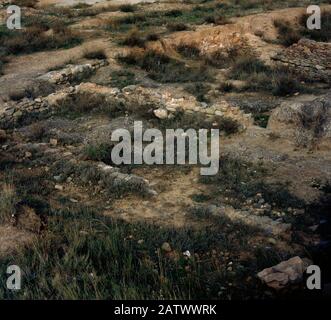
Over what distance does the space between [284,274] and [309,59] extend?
32.2 feet

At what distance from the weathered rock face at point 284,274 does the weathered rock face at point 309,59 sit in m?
8.31

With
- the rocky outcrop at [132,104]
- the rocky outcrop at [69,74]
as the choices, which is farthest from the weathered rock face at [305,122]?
the rocky outcrop at [69,74]

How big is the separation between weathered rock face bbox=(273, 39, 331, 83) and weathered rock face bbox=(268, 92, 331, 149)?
3.35m

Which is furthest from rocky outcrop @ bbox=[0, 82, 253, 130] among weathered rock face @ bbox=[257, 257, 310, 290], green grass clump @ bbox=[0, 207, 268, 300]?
weathered rock face @ bbox=[257, 257, 310, 290]

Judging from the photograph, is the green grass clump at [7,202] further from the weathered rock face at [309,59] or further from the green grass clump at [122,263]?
the weathered rock face at [309,59]

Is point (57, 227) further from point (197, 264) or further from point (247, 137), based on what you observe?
point (247, 137)

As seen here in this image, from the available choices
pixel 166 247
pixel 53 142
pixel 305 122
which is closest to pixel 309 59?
pixel 305 122

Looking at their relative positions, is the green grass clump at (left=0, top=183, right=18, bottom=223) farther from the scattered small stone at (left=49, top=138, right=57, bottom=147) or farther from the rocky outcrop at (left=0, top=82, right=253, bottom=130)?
the rocky outcrop at (left=0, top=82, right=253, bottom=130)

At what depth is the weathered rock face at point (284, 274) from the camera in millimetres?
4168

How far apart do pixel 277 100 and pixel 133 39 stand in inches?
229

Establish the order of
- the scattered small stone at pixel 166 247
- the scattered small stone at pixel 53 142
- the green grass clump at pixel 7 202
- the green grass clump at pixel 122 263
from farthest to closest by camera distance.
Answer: the scattered small stone at pixel 53 142, the green grass clump at pixel 7 202, the scattered small stone at pixel 166 247, the green grass clump at pixel 122 263

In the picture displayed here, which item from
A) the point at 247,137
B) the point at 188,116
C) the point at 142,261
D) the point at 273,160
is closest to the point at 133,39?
the point at 188,116

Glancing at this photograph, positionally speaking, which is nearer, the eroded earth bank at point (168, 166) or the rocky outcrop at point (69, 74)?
the eroded earth bank at point (168, 166)

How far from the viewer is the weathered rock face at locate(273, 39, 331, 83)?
12.0 meters
